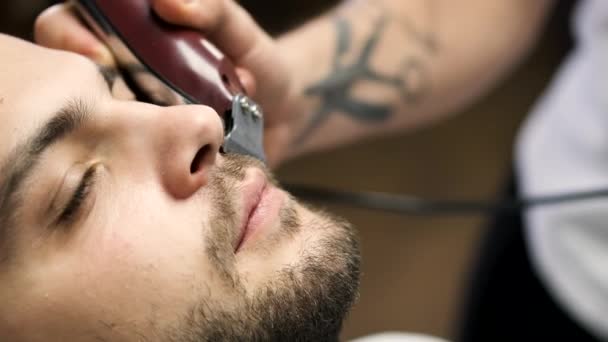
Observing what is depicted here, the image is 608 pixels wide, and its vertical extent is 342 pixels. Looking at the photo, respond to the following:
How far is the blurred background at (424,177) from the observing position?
146 centimetres

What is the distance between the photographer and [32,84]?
0.47 meters

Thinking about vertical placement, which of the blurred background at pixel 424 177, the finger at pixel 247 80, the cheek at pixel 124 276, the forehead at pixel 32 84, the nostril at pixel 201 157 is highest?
the forehead at pixel 32 84

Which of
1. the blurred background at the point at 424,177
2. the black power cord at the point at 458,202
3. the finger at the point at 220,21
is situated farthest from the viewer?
the blurred background at the point at 424,177

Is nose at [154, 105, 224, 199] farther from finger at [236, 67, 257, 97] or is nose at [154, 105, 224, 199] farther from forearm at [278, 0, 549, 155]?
forearm at [278, 0, 549, 155]

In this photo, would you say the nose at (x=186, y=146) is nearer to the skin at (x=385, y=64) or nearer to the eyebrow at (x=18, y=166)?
the eyebrow at (x=18, y=166)

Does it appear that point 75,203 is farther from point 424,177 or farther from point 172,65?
point 424,177

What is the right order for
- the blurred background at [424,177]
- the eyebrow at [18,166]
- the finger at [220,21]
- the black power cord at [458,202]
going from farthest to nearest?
the blurred background at [424,177] → the black power cord at [458,202] → the finger at [220,21] → the eyebrow at [18,166]

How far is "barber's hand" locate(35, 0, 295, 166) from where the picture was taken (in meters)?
0.57

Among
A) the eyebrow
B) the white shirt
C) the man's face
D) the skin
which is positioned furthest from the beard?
the white shirt

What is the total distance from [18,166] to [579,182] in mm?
613

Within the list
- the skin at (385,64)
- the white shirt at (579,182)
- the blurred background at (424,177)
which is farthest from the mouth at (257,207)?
the blurred background at (424,177)

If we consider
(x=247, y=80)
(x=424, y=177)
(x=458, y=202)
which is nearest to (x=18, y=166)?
(x=247, y=80)

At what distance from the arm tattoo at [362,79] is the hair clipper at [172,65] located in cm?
25

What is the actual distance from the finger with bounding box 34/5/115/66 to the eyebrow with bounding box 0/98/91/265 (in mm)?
110
